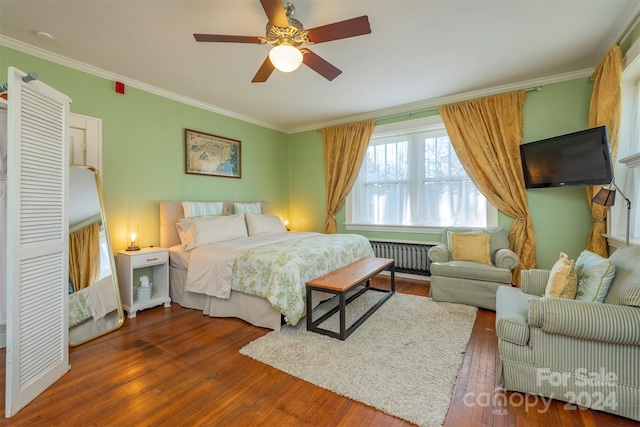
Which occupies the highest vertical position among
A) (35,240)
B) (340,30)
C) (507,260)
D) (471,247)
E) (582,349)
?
(340,30)

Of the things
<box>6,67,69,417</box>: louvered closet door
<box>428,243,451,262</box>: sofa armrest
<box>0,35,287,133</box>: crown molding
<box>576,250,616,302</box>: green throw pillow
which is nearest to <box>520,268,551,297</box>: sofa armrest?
<box>576,250,616,302</box>: green throw pillow

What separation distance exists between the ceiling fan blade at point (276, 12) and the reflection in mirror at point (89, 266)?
7.95 feet

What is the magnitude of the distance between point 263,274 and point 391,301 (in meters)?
1.65

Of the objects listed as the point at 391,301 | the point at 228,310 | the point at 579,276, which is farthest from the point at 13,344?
the point at 579,276

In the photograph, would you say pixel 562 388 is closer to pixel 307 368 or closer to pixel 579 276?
pixel 579 276

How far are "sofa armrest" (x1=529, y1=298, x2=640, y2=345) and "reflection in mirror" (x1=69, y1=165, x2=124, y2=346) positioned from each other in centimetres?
346

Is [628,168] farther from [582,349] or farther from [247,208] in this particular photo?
[247,208]

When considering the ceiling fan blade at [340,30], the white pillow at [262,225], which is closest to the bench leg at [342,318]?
the ceiling fan blade at [340,30]

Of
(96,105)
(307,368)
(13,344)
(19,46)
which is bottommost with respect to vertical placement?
(307,368)

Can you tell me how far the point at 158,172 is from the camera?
11.8 ft

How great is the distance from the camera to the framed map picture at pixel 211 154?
155 inches

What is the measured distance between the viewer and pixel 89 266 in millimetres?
2584

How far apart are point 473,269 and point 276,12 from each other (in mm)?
3025

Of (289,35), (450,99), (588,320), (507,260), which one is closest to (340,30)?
(289,35)
